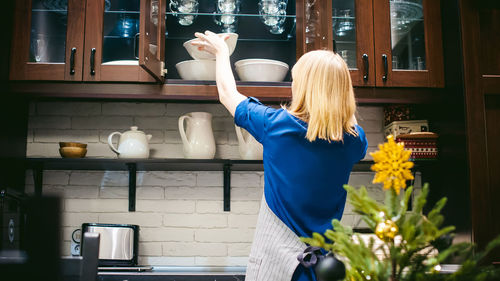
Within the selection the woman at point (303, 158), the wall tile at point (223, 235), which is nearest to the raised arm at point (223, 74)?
the woman at point (303, 158)

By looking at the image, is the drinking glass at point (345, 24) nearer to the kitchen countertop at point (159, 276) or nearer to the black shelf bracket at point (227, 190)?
the black shelf bracket at point (227, 190)

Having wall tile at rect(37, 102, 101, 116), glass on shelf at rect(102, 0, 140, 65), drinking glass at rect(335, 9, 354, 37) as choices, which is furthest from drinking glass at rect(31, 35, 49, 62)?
drinking glass at rect(335, 9, 354, 37)

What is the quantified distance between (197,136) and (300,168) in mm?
870

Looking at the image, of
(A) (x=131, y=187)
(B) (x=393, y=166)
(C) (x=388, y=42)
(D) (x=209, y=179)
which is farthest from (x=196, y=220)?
(B) (x=393, y=166)

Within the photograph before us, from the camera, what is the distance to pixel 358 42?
2160 millimetres

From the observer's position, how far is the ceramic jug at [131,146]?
214 centimetres

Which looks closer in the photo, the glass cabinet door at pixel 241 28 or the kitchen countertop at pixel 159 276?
the kitchen countertop at pixel 159 276

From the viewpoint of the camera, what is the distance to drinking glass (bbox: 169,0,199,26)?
88.1 inches

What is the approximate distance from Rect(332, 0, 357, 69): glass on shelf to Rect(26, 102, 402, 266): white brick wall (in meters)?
0.67

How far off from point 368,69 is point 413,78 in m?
0.22

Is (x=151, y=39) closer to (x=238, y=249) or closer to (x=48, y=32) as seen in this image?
(x=48, y=32)

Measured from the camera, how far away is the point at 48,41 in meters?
2.08

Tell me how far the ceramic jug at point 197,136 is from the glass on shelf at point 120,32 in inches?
14.4

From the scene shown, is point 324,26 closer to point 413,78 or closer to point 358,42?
point 358,42
